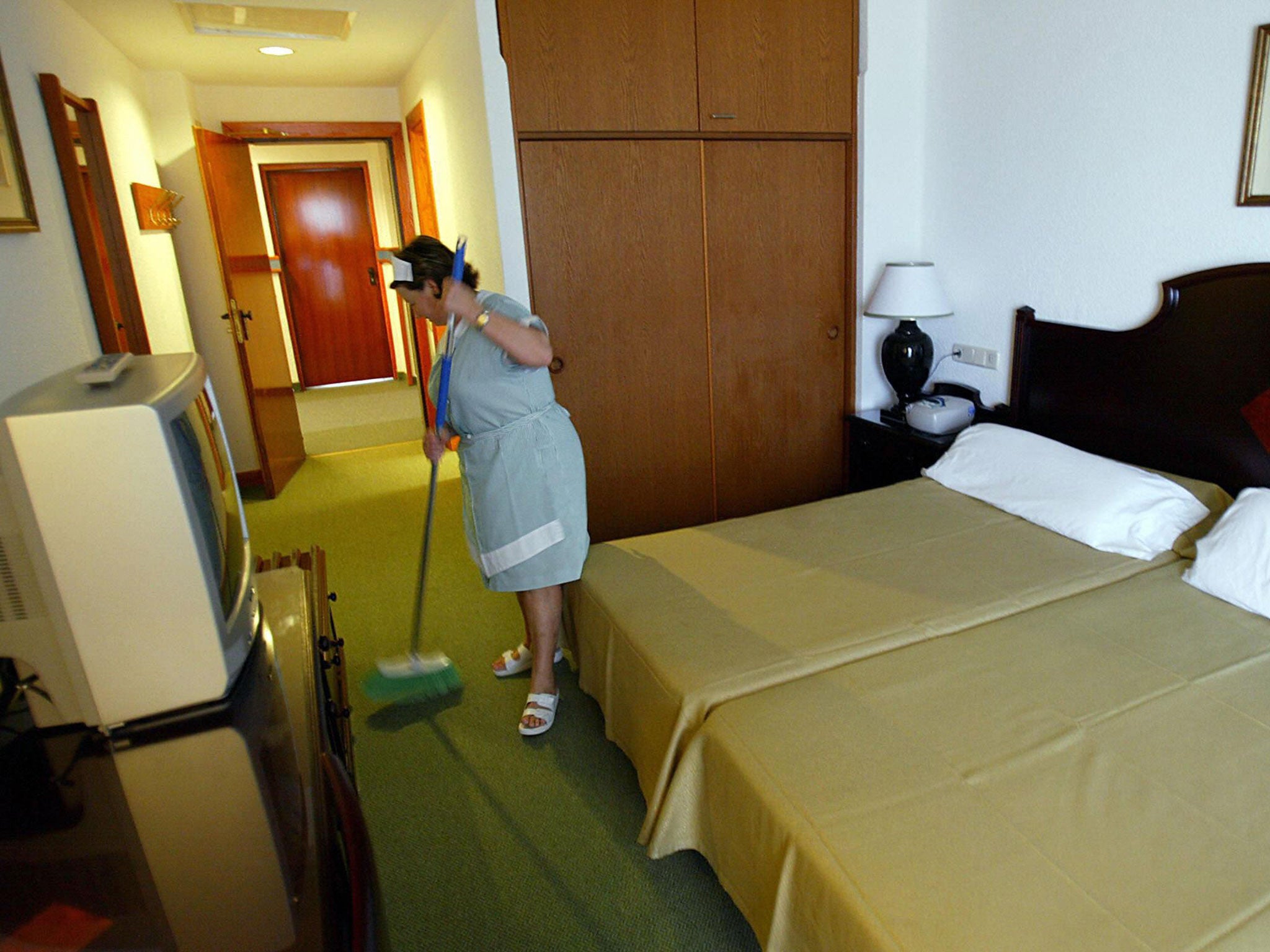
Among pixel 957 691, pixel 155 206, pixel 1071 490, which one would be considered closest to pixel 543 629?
pixel 957 691

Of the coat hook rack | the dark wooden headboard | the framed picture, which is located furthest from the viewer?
the coat hook rack

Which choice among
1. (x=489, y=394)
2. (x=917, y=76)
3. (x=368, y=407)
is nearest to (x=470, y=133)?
(x=489, y=394)

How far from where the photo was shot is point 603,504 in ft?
10.6

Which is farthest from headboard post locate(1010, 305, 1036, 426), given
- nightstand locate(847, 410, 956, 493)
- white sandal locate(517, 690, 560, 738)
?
white sandal locate(517, 690, 560, 738)

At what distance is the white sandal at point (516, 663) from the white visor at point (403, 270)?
1248mm

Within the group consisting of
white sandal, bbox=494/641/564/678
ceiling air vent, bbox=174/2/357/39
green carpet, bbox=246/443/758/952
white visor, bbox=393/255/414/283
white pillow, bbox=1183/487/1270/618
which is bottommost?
green carpet, bbox=246/443/758/952

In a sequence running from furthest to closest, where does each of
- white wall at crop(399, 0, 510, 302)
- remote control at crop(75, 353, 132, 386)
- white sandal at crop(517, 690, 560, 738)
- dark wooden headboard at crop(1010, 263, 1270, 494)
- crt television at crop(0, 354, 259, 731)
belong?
white wall at crop(399, 0, 510, 302)
white sandal at crop(517, 690, 560, 738)
dark wooden headboard at crop(1010, 263, 1270, 494)
remote control at crop(75, 353, 132, 386)
crt television at crop(0, 354, 259, 731)

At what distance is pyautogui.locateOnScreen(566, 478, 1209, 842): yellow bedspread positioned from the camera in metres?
1.71

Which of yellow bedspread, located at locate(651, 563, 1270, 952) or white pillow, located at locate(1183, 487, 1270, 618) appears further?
white pillow, located at locate(1183, 487, 1270, 618)

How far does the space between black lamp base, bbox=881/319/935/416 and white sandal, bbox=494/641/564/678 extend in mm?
1760

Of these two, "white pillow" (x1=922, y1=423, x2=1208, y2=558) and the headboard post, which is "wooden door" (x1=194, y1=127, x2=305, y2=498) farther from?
the headboard post

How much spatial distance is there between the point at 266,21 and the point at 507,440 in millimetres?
2478

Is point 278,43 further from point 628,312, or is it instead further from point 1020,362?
point 1020,362

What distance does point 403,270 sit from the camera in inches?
82.2
